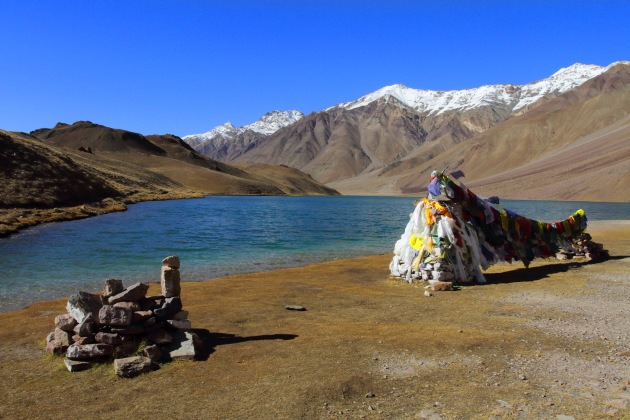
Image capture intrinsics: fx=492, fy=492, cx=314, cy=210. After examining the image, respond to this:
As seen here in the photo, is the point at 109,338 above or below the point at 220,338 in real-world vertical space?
above

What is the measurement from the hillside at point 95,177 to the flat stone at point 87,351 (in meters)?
28.8

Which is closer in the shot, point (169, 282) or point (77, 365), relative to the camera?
point (77, 365)

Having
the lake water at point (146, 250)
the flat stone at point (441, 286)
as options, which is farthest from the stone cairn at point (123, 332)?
the flat stone at point (441, 286)

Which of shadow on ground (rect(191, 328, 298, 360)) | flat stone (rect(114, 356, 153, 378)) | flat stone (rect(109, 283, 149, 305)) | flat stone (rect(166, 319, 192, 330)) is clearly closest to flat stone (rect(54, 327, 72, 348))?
flat stone (rect(109, 283, 149, 305))

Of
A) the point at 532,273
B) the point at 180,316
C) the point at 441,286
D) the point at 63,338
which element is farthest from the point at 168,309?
the point at 532,273

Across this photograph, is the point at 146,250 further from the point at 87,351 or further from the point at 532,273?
the point at 87,351

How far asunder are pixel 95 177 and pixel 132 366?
236 ft

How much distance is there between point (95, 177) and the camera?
238ft

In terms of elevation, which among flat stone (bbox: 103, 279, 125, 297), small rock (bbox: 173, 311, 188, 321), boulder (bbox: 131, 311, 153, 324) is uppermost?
flat stone (bbox: 103, 279, 125, 297)

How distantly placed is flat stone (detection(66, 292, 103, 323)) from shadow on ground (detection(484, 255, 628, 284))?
12.1 m

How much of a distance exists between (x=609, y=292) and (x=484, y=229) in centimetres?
461

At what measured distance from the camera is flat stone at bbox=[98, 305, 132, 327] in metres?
8.23

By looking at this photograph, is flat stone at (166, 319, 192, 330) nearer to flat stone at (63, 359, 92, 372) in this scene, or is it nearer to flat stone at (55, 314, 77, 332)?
flat stone at (63, 359, 92, 372)

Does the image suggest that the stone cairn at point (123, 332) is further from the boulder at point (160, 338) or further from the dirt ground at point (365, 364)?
the dirt ground at point (365, 364)
